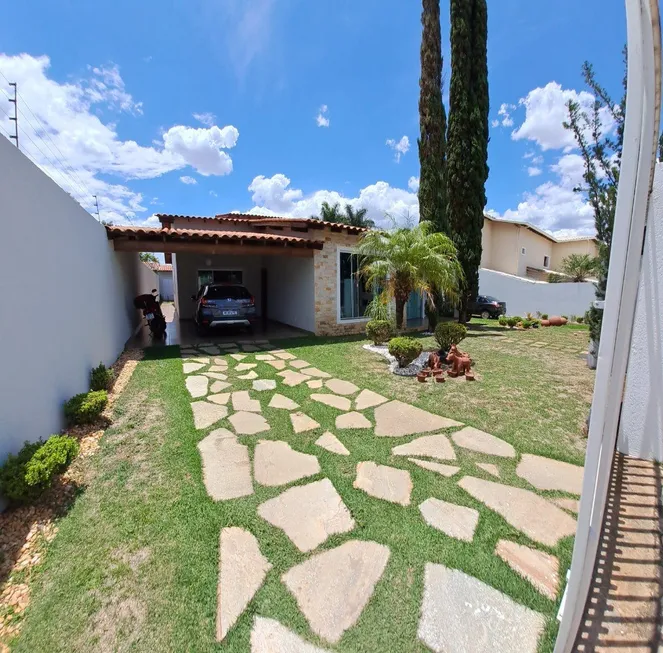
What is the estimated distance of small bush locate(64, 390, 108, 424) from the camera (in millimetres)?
3760

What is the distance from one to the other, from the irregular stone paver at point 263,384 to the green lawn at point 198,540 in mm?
788

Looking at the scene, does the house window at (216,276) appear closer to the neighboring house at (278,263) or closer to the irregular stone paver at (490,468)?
the neighboring house at (278,263)

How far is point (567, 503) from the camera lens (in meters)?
2.66

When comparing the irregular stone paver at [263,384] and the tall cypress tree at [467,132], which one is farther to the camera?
the tall cypress tree at [467,132]

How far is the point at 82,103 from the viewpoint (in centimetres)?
684

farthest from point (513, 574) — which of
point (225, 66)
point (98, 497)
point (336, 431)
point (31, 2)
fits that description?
point (225, 66)

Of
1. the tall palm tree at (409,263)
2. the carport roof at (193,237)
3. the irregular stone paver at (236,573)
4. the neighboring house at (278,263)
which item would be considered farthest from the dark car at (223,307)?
the irregular stone paver at (236,573)

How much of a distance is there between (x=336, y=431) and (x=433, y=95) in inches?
563

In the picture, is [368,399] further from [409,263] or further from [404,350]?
[409,263]

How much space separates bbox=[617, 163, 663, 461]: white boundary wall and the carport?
769 centimetres

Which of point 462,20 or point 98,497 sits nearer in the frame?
point 98,497

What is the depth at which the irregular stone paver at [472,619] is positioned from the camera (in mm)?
1635

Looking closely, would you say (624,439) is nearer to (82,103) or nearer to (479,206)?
(82,103)

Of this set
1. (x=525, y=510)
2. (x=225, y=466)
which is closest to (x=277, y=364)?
(x=225, y=466)
